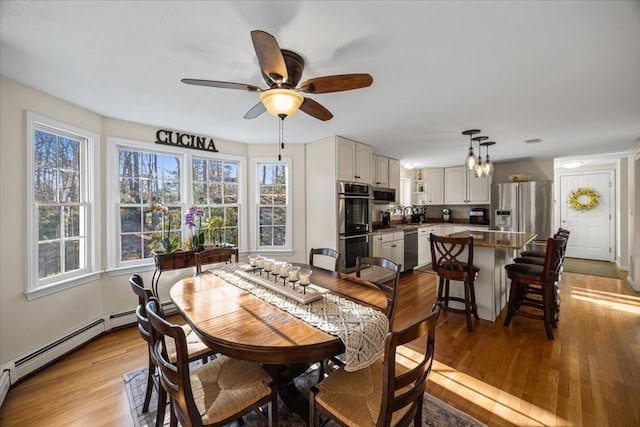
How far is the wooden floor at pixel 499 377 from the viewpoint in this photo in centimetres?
170

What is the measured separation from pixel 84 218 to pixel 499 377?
412cm

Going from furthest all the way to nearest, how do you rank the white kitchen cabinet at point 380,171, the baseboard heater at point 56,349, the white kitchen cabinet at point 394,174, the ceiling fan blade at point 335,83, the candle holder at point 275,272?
the white kitchen cabinet at point 394,174 < the white kitchen cabinet at point 380,171 < the baseboard heater at point 56,349 < the candle holder at point 275,272 < the ceiling fan blade at point 335,83

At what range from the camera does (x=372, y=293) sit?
1713 millimetres

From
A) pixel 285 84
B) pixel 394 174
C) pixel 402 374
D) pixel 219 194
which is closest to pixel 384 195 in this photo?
pixel 394 174

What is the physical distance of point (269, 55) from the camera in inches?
50.8

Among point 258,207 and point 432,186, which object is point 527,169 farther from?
point 258,207

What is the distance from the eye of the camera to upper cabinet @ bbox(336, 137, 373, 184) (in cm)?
374

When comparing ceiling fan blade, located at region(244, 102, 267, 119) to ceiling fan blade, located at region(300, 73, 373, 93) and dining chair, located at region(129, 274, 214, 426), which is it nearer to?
ceiling fan blade, located at region(300, 73, 373, 93)

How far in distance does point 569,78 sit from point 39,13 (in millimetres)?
3436

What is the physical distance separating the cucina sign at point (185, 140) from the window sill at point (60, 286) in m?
1.67

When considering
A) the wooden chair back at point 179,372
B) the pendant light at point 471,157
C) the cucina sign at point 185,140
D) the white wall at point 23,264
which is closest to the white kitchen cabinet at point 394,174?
the pendant light at point 471,157

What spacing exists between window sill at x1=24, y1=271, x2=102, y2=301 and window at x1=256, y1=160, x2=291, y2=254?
1965 mm

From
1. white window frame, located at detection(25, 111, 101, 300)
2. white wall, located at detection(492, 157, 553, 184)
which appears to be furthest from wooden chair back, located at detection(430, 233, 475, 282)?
white wall, located at detection(492, 157, 553, 184)

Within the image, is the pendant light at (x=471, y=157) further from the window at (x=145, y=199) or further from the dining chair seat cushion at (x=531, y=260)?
the window at (x=145, y=199)
